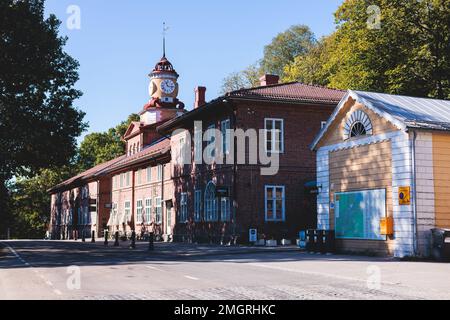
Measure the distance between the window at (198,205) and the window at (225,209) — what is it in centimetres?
320

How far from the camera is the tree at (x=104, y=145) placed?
8731cm

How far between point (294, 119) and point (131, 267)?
1715 cm

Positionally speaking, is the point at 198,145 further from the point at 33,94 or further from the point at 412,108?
the point at 412,108

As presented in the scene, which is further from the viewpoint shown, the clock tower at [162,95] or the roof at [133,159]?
the clock tower at [162,95]

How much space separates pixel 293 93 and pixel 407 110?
37.6 ft

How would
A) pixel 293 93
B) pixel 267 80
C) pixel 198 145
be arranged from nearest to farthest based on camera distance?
pixel 293 93 < pixel 198 145 < pixel 267 80

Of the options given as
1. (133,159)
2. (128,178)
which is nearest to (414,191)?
(133,159)

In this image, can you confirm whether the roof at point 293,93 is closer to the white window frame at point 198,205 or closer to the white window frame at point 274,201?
the white window frame at point 274,201

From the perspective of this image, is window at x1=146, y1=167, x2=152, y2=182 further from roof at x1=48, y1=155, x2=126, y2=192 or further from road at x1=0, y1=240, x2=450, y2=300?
road at x1=0, y1=240, x2=450, y2=300

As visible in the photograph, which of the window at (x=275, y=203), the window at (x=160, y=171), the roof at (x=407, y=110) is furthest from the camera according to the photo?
the window at (x=160, y=171)

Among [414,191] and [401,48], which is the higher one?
[401,48]

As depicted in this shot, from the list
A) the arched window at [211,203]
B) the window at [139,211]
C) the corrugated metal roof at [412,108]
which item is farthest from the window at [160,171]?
the corrugated metal roof at [412,108]

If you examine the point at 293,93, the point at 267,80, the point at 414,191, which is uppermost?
the point at 267,80

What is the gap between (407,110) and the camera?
21797mm
